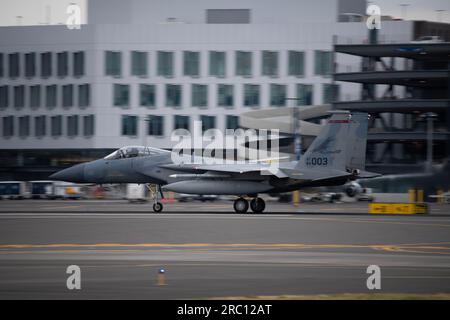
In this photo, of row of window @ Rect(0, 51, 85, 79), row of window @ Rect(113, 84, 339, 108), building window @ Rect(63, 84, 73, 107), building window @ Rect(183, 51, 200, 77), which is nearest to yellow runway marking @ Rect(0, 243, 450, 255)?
row of window @ Rect(113, 84, 339, 108)

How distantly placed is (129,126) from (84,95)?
576cm

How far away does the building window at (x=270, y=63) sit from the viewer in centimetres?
8112

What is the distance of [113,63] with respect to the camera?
8238 centimetres

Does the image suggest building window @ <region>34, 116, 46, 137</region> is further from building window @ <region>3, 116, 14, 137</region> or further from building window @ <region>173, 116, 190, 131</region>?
building window @ <region>173, 116, 190, 131</region>

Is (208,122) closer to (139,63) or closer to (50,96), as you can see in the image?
(139,63)

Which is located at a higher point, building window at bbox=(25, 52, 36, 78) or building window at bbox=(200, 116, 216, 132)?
building window at bbox=(25, 52, 36, 78)

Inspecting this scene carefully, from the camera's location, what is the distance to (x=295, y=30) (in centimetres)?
8069

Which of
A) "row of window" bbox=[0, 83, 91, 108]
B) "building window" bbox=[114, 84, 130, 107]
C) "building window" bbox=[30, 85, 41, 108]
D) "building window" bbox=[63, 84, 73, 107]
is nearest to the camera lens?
"building window" bbox=[114, 84, 130, 107]

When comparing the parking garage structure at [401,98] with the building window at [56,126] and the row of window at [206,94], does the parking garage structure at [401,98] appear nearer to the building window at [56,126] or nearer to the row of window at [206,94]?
the row of window at [206,94]

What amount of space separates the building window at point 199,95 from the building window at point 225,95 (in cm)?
136

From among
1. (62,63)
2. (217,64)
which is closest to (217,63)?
(217,64)

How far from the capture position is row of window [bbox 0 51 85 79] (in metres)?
82.9

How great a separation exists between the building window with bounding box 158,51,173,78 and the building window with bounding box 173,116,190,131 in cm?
450
